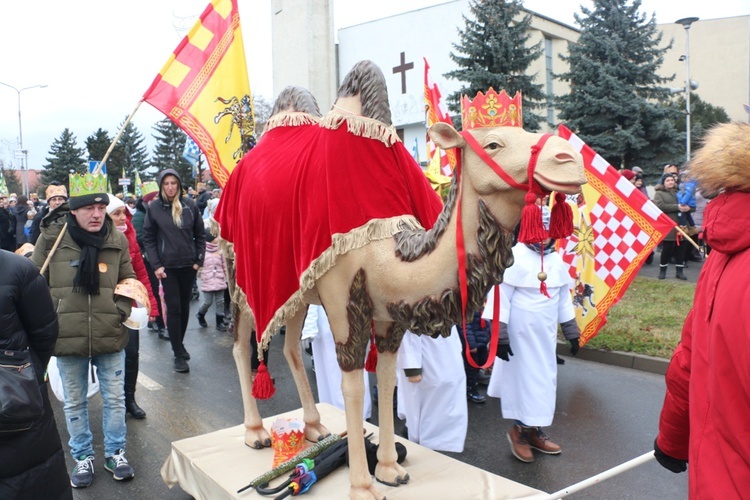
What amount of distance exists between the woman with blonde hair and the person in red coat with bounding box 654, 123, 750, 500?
228 inches

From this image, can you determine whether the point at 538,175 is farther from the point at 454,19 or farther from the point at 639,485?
the point at 454,19

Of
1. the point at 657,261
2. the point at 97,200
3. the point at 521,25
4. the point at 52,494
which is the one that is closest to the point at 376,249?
the point at 52,494

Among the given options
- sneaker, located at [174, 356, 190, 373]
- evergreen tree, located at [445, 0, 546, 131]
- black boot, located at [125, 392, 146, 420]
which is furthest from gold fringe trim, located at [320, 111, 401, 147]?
evergreen tree, located at [445, 0, 546, 131]

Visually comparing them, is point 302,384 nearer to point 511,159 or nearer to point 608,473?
point 608,473

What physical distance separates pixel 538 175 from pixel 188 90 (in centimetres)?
336

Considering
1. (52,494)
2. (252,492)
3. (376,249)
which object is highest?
(376,249)

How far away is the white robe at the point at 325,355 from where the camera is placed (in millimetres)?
4938

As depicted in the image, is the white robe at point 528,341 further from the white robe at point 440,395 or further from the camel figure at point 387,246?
the camel figure at point 387,246

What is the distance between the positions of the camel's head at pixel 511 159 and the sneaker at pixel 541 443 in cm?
278

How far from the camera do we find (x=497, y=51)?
687 inches

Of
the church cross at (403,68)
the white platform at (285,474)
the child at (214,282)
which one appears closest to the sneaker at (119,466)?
the white platform at (285,474)

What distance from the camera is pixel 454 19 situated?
28016mm

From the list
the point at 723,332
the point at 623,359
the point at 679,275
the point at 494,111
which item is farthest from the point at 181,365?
the point at 679,275

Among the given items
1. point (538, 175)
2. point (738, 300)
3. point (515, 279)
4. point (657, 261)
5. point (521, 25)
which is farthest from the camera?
point (521, 25)
